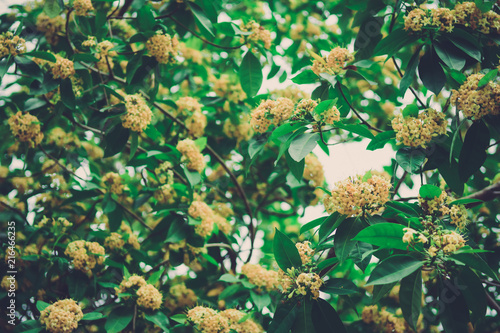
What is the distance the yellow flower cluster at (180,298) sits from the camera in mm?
3568

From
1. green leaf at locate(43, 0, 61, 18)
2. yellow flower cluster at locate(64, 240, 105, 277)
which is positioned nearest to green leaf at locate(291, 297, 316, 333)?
yellow flower cluster at locate(64, 240, 105, 277)

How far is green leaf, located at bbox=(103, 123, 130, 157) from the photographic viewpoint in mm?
3014

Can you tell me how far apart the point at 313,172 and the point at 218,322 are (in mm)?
1724

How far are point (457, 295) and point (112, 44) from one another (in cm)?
287

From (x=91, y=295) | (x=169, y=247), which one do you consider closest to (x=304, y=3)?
(x=169, y=247)

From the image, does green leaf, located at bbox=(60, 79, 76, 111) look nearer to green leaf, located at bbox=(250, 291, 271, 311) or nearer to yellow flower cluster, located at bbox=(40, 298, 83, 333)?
yellow flower cluster, located at bbox=(40, 298, 83, 333)

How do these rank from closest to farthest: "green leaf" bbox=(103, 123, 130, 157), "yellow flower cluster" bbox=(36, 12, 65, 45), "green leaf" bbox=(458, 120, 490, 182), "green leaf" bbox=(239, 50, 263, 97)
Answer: "green leaf" bbox=(458, 120, 490, 182), "green leaf" bbox=(103, 123, 130, 157), "green leaf" bbox=(239, 50, 263, 97), "yellow flower cluster" bbox=(36, 12, 65, 45)

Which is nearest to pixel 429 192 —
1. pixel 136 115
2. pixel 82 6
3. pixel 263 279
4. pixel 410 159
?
pixel 410 159

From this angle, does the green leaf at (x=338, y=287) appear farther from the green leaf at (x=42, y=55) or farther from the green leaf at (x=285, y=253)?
the green leaf at (x=42, y=55)

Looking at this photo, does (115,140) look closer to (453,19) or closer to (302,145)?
(302,145)

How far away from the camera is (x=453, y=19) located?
7.82ft

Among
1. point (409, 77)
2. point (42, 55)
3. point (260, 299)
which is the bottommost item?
point (260, 299)

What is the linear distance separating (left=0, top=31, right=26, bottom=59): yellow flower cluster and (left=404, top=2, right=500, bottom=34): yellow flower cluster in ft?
8.68

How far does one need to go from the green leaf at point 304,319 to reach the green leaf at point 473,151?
3.65 ft
